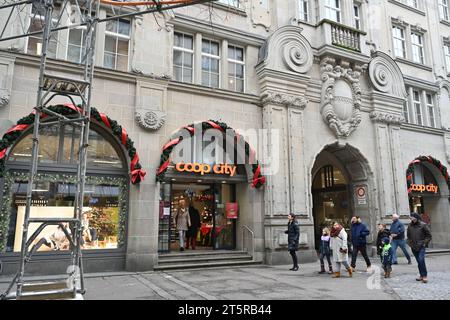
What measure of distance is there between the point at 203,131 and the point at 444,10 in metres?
19.6

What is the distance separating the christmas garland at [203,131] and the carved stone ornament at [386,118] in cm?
690

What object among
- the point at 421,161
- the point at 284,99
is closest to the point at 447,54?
the point at 421,161

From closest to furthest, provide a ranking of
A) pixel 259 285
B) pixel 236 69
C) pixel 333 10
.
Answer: pixel 259 285, pixel 236 69, pixel 333 10

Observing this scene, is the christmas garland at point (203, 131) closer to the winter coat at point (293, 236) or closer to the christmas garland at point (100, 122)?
the christmas garland at point (100, 122)

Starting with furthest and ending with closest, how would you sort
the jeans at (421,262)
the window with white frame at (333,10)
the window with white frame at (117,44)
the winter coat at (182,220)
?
1. the window with white frame at (333,10)
2. the winter coat at (182,220)
3. the window with white frame at (117,44)
4. the jeans at (421,262)

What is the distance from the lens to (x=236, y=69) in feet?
46.3

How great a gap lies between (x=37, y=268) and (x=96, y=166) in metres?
3.29

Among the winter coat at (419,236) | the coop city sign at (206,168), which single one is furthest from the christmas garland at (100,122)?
the winter coat at (419,236)

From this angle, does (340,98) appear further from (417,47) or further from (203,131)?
(417,47)

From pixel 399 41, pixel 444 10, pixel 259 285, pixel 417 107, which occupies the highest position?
pixel 444 10

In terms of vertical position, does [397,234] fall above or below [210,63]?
below

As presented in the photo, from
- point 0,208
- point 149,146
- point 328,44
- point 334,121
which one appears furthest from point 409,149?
point 0,208

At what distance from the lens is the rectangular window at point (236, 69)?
13.9 meters

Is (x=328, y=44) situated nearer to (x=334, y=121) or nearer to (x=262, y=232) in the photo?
(x=334, y=121)
